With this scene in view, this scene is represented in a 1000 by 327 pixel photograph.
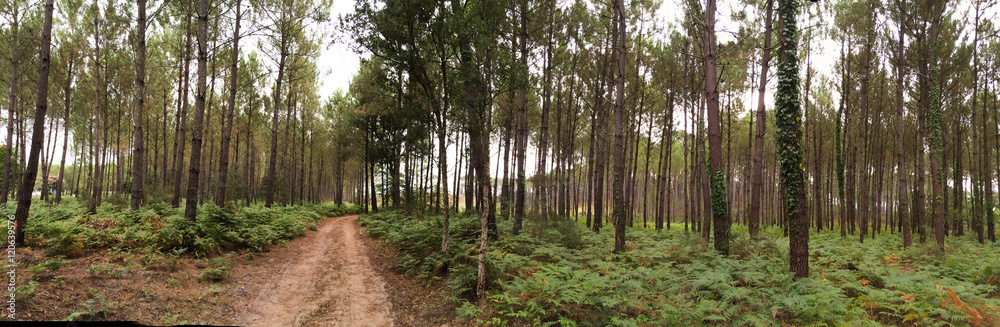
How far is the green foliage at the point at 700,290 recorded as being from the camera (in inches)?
215

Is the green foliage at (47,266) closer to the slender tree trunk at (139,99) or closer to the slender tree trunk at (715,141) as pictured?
the slender tree trunk at (139,99)

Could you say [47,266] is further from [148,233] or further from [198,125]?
[198,125]

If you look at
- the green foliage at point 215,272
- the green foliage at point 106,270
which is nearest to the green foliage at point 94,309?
the green foliage at point 106,270

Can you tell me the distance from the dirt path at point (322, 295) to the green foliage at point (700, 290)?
127 centimetres

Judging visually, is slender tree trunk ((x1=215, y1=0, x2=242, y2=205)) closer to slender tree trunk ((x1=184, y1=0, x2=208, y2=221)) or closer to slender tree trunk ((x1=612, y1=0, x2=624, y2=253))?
slender tree trunk ((x1=184, y1=0, x2=208, y2=221))

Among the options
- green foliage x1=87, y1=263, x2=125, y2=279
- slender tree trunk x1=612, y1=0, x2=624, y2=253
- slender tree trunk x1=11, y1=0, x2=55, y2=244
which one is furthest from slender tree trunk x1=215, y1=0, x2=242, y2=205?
slender tree trunk x1=612, y1=0, x2=624, y2=253

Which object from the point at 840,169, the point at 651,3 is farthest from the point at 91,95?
the point at 840,169

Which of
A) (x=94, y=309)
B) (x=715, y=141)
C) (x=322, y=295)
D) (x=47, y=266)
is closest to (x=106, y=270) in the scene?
(x=47, y=266)

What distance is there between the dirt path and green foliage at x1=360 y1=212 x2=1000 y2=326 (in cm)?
127

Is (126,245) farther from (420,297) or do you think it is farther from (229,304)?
(420,297)

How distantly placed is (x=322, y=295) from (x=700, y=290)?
22.7 feet

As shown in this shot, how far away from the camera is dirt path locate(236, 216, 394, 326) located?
6.11m

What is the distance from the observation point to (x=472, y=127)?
934 cm

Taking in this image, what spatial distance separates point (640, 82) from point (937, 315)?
14780mm
